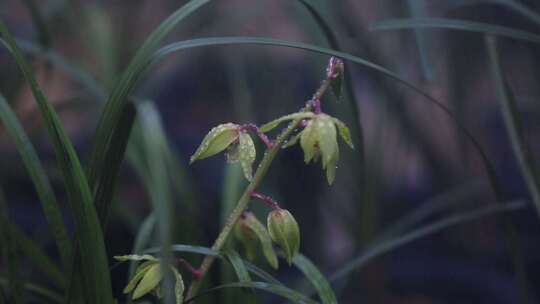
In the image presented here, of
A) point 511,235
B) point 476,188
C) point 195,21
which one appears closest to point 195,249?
point 511,235

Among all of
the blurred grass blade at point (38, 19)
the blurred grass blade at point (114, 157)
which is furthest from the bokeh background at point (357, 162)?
the blurred grass blade at point (114, 157)

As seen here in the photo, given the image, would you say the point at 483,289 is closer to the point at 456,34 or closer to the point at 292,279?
the point at 292,279

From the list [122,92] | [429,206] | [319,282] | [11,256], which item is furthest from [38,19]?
[429,206]

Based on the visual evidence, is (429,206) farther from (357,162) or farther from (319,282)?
(319,282)

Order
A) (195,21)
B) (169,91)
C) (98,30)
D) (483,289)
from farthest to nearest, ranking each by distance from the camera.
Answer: (169,91) → (195,21) → (98,30) → (483,289)

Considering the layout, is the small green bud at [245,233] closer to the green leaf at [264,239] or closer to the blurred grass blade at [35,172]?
the green leaf at [264,239]

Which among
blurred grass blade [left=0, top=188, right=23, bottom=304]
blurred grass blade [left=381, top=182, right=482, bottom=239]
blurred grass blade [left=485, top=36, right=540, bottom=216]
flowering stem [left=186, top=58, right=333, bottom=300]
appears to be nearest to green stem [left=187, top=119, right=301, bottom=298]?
flowering stem [left=186, top=58, right=333, bottom=300]
